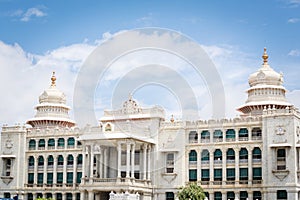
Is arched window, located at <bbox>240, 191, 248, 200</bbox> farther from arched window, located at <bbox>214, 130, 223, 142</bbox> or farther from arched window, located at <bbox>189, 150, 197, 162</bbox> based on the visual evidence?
arched window, located at <bbox>189, 150, 197, 162</bbox>

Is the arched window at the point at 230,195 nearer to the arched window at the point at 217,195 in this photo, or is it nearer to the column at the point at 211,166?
the arched window at the point at 217,195

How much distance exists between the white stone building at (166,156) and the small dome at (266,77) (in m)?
0.11

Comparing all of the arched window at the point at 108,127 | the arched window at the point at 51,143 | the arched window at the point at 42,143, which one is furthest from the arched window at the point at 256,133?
the arched window at the point at 42,143

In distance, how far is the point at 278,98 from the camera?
204ft

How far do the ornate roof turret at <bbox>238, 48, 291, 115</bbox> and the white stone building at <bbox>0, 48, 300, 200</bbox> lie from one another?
110mm

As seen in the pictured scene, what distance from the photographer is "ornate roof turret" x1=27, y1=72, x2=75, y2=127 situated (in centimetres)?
7206

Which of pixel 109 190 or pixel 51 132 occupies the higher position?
pixel 51 132

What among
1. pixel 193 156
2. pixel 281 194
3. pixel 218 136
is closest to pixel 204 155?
pixel 193 156

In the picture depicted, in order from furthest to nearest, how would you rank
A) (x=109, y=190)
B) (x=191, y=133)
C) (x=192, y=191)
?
(x=191, y=133) < (x=109, y=190) < (x=192, y=191)

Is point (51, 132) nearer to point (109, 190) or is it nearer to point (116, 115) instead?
point (116, 115)

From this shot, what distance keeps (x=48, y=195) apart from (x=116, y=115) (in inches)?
535

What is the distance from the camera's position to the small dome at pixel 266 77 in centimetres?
6300

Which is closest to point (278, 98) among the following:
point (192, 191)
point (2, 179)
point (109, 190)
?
point (192, 191)

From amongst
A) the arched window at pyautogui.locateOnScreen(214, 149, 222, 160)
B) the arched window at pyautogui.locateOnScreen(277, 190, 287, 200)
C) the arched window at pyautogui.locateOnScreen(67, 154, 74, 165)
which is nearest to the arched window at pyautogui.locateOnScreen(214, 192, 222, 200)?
the arched window at pyautogui.locateOnScreen(214, 149, 222, 160)
